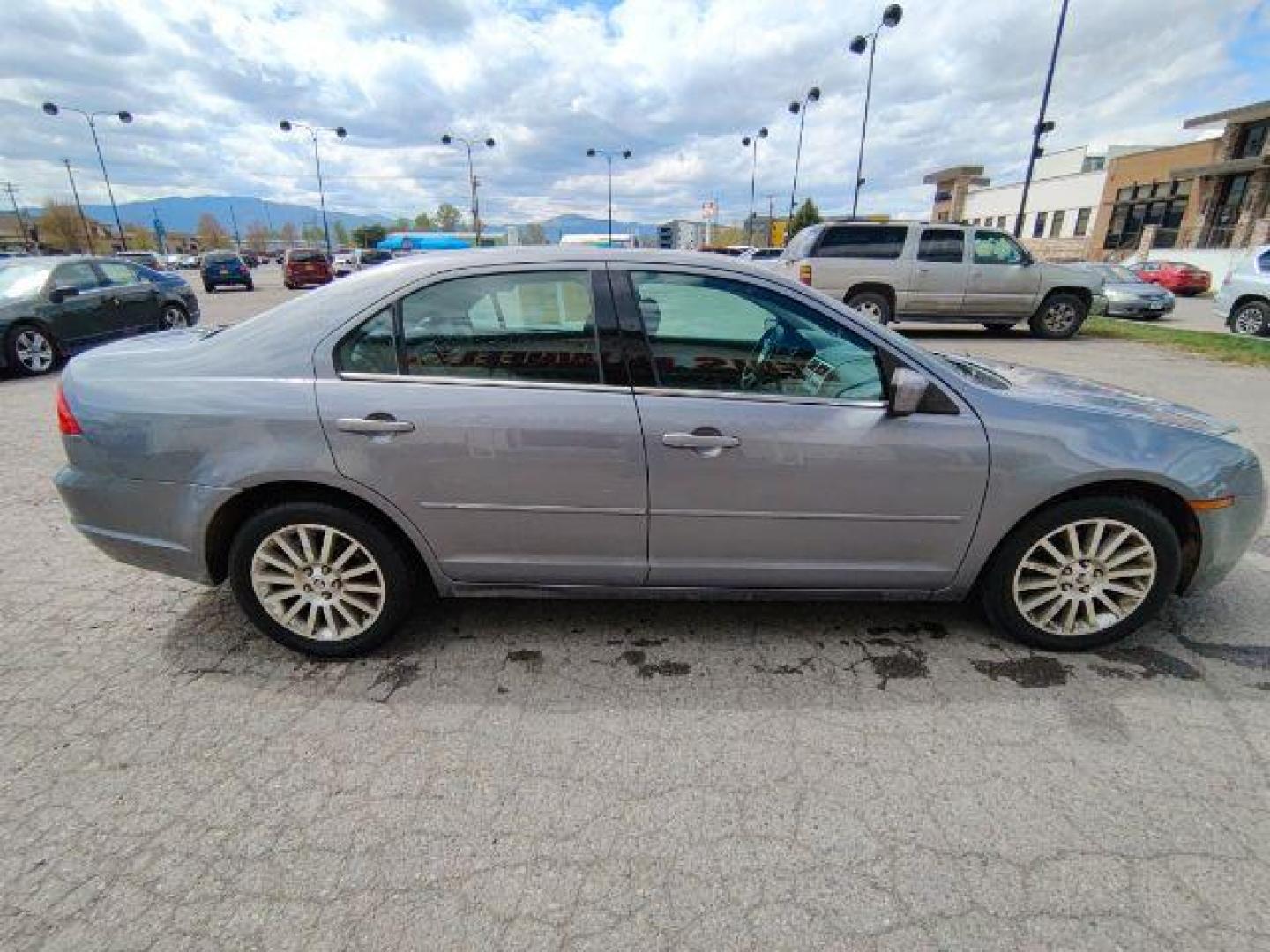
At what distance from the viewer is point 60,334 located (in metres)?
9.34

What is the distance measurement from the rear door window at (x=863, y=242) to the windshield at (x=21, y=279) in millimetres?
11706

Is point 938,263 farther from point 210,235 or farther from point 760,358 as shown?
point 210,235

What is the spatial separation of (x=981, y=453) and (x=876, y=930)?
1685 mm

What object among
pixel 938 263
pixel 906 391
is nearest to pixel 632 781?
pixel 906 391

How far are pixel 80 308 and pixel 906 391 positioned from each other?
11.6 m

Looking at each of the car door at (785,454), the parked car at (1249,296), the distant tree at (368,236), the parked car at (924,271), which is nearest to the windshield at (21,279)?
the car door at (785,454)

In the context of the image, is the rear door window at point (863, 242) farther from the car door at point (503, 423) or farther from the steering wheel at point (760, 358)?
the car door at point (503, 423)

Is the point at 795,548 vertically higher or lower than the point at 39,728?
higher

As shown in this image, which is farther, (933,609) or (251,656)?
(933,609)

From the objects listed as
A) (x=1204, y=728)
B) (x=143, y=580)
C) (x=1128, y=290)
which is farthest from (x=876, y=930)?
(x=1128, y=290)

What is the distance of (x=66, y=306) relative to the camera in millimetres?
9383

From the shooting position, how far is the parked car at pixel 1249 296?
12.8 m

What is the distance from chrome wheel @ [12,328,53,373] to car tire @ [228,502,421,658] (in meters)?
9.18

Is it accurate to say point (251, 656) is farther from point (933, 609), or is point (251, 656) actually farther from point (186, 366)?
point (933, 609)
